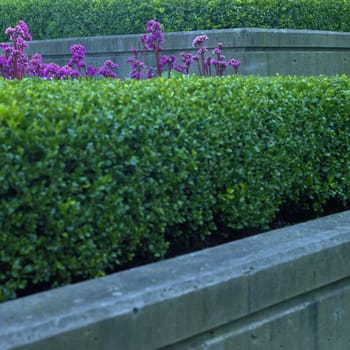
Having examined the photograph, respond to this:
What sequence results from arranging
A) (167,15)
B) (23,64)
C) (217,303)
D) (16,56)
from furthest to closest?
(167,15)
(23,64)
(16,56)
(217,303)

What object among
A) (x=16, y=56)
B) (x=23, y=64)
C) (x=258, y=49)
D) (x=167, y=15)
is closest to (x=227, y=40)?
(x=258, y=49)

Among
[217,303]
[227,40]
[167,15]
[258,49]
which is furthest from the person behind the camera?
[167,15]

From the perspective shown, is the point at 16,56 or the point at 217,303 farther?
the point at 16,56

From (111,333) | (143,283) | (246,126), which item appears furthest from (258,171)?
(111,333)

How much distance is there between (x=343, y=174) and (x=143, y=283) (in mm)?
2265

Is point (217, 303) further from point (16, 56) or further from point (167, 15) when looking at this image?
point (167, 15)

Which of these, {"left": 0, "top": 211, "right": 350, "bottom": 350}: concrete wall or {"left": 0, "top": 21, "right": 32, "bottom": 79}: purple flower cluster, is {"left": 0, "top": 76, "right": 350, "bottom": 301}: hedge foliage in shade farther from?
{"left": 0, "top": 21, "right": 32, "bottom": 79}: purple flower cluster

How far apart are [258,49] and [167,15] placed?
4.86 ft

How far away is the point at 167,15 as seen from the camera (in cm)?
925

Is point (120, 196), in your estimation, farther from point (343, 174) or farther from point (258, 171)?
point (343, 174)

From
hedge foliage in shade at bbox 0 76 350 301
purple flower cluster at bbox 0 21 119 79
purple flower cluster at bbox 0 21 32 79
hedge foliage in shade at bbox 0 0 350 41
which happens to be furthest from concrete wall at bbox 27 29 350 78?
hedge foliage in shade at bbox 0 76 350 301

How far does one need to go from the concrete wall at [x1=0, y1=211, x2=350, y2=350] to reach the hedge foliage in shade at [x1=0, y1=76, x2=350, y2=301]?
19cm

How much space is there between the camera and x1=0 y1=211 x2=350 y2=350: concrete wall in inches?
105

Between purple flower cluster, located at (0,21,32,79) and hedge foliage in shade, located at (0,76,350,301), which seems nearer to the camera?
hedge foliage in shade, located at (0,76,350,301)
